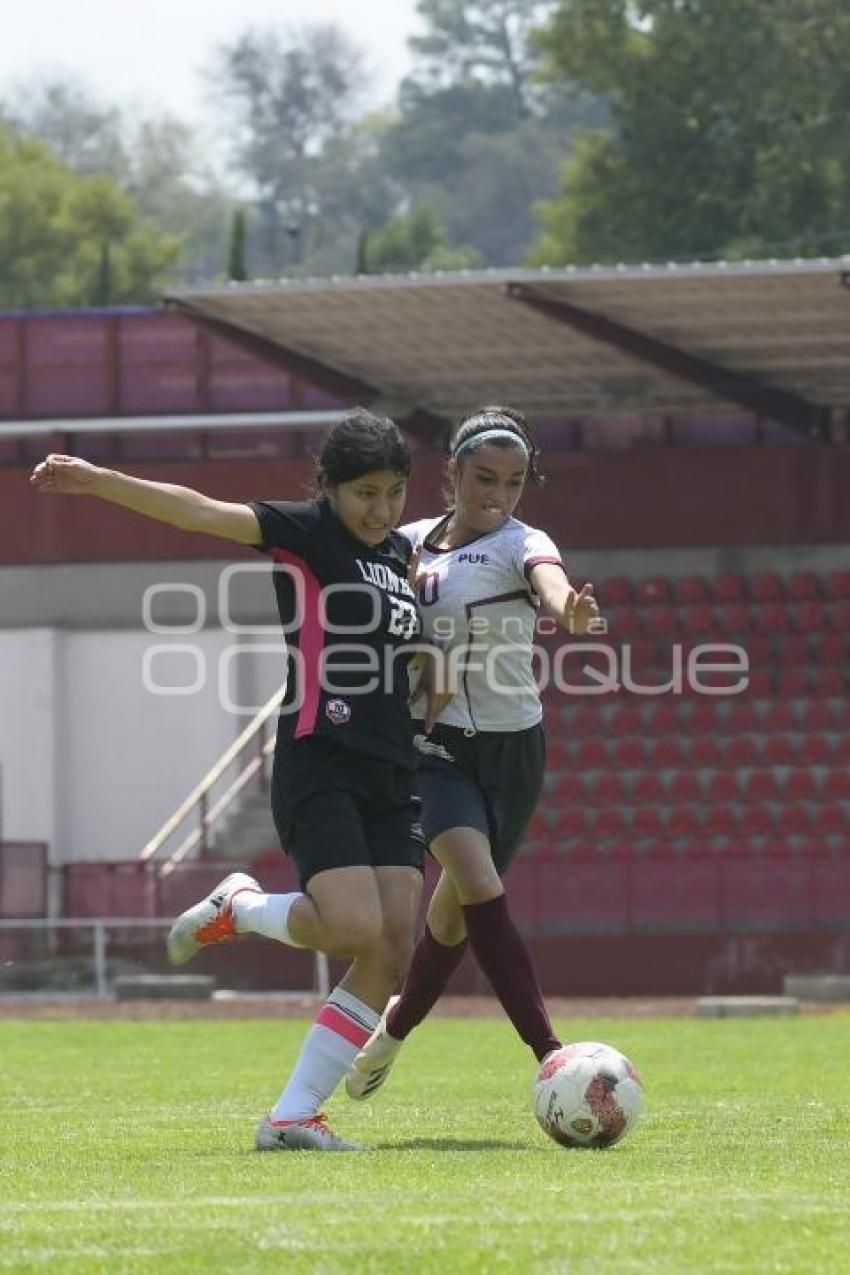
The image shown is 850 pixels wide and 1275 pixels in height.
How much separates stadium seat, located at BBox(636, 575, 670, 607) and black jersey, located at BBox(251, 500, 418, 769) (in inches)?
808

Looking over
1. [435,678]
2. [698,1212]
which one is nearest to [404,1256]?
[698,1212]

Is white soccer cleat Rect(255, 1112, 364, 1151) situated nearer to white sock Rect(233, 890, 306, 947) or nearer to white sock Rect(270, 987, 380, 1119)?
white sock Rect(270, 987, 380, 1119)

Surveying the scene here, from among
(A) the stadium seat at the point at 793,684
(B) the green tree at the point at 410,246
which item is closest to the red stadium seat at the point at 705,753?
(A) the stadium seat at the point at 793,684

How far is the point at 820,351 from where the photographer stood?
26750 mm

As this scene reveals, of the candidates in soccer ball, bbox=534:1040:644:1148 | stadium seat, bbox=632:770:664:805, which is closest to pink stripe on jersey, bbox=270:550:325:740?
soccer ball, bbox=534:1040:644:1148

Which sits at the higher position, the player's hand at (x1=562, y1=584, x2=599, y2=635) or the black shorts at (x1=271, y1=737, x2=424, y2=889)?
the player's hand at (x1=562, y1=584, x2=599, y2=635)

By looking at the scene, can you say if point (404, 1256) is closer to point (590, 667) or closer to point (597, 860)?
point (597, 860)

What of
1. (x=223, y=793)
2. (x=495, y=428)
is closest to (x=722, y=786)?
(x=223, y=793)

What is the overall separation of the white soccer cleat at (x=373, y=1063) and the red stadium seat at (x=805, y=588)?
19759mm

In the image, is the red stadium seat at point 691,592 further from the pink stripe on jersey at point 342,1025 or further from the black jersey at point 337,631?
the pink stripe on jersey at point 342,1025

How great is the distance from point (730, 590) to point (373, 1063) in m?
19.9

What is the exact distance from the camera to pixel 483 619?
877 centimetres

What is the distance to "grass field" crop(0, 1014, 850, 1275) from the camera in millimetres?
5555

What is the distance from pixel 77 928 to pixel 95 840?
8007 millimetres
